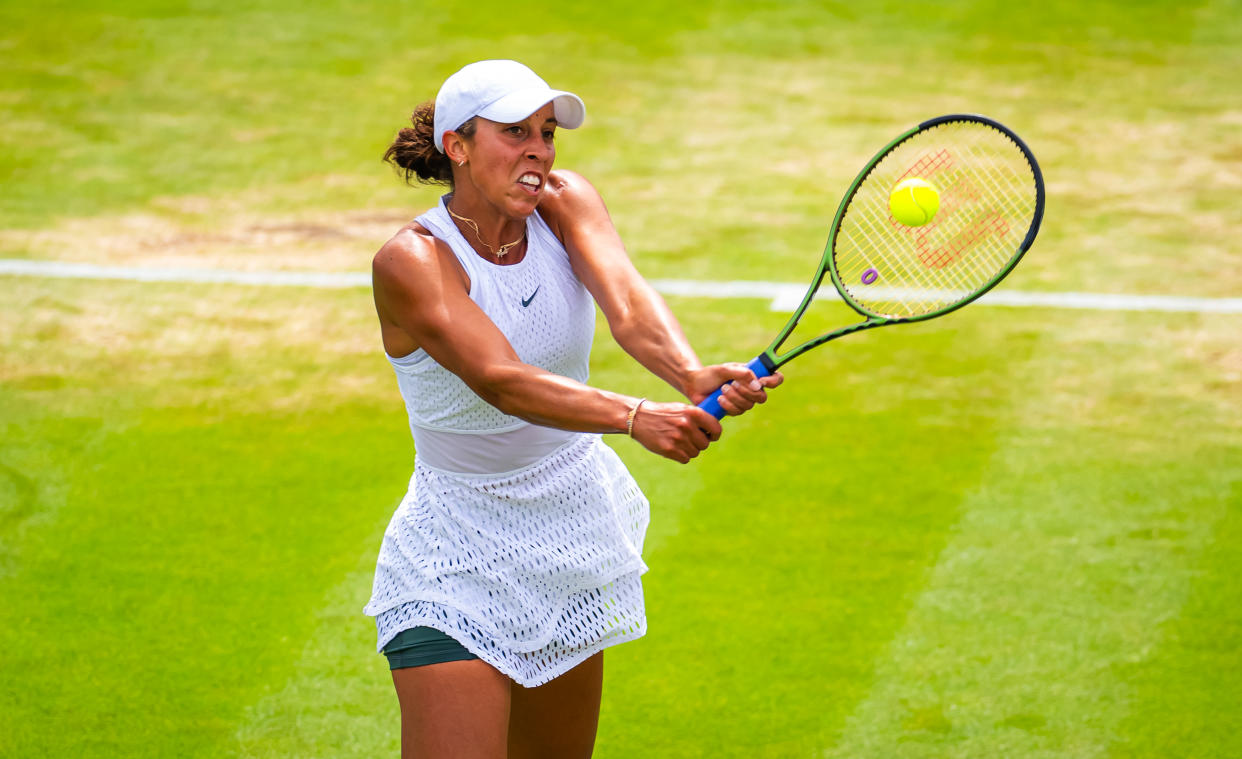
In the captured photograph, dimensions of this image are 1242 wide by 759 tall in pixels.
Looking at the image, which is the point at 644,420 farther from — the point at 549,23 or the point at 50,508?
the point at 549,23

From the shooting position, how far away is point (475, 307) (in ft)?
12.0

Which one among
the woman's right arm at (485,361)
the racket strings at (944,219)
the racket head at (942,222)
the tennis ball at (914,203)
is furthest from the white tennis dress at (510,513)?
the racket strings at (944,219)

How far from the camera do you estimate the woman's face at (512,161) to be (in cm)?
368

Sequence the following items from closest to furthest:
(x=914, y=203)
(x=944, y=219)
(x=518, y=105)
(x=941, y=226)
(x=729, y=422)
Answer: (x=518, y=105), (x=914, y=203), (x=941, y=226), (x=729, y=422), (x=944, y=219)

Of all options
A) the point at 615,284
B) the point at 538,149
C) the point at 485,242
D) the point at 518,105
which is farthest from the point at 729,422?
the point at 518,105

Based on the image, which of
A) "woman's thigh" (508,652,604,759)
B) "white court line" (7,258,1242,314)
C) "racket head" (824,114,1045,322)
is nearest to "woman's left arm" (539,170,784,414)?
"woman's thigh" (508,652,604,759)

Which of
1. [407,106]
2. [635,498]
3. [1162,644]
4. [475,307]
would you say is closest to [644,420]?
[475,307]

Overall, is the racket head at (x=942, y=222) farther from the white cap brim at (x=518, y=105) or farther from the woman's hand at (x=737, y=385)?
the white cap brim at (x=518, y=105)

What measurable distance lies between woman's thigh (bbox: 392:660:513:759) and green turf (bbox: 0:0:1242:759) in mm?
1285

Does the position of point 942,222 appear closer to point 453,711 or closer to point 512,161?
point 512,161

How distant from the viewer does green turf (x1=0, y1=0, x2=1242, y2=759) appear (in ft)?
16.9

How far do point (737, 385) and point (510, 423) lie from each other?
1.95 ft

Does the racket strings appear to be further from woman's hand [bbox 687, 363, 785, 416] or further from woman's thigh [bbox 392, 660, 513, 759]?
woman's thigh [bbox 392, 660, 513, 759]

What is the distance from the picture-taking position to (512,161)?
12.1ft
